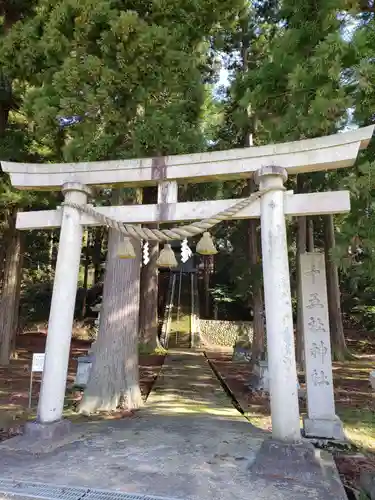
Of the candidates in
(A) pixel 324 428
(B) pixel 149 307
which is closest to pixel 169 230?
(A) pixel 324 428

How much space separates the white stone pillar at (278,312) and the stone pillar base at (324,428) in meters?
1.19

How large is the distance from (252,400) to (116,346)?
3149 mm

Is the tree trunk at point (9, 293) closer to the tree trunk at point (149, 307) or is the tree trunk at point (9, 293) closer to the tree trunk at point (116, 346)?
the tree trunk at point (149, 307)

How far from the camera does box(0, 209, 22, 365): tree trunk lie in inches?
440

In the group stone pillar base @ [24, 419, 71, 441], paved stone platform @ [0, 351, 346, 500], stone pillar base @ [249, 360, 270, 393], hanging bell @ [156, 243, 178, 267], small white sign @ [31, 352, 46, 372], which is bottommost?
paved stone platform @ [0, 351, 346, 500]

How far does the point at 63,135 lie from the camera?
8172 millimetres

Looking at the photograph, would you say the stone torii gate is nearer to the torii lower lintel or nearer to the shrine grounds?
the torii lower lintel

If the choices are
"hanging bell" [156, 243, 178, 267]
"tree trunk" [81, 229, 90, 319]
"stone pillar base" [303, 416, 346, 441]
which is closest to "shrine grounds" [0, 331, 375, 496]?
"stone pillar base" [303, 416, 346, 441]

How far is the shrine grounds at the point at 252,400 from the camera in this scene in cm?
459

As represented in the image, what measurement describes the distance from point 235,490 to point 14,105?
10262 mm

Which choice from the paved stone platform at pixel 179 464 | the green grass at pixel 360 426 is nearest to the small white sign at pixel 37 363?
the paved stone platform at pixel 179 464

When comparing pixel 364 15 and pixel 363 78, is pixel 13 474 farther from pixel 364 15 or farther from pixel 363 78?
pixel 364 15

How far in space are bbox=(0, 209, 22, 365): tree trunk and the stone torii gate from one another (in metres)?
6.87

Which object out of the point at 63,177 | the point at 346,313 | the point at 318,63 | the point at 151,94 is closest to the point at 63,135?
the point at 151,94
